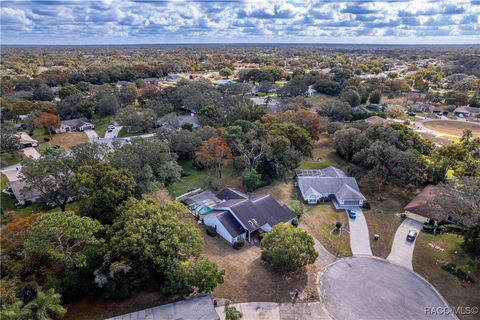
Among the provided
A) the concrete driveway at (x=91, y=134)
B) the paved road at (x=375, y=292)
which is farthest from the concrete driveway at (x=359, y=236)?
the concrete driveway at (x=91, y=134)

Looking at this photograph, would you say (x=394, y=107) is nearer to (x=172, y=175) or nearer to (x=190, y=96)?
(x=190, y=96)

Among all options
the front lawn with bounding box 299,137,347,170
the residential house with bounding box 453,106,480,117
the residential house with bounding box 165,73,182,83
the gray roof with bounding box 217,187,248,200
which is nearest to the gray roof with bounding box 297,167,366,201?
the front lawn with bounding box 299,137,347,170

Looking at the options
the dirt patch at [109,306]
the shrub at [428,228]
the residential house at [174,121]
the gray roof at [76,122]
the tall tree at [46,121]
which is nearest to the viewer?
the dirt patch at [109,306]

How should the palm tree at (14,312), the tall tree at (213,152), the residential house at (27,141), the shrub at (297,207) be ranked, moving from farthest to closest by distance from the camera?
the residential house at (27,141) < the tall tree at (213,152) < the shrub at (297,207) < the palm tree at (14,312)

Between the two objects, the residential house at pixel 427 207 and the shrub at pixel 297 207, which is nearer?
the residential house at pixel 427 207

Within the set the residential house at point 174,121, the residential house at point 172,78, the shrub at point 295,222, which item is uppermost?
the residential house at point 172,78

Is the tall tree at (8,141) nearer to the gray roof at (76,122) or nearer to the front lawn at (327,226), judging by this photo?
the gray roof at (76,122)

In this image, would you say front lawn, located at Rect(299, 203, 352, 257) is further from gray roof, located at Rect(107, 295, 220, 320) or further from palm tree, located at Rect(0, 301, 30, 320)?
palm tree, located at Rect(0, 301, 30, 320)

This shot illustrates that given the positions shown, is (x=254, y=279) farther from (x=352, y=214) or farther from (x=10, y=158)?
(x=10, y=158)
